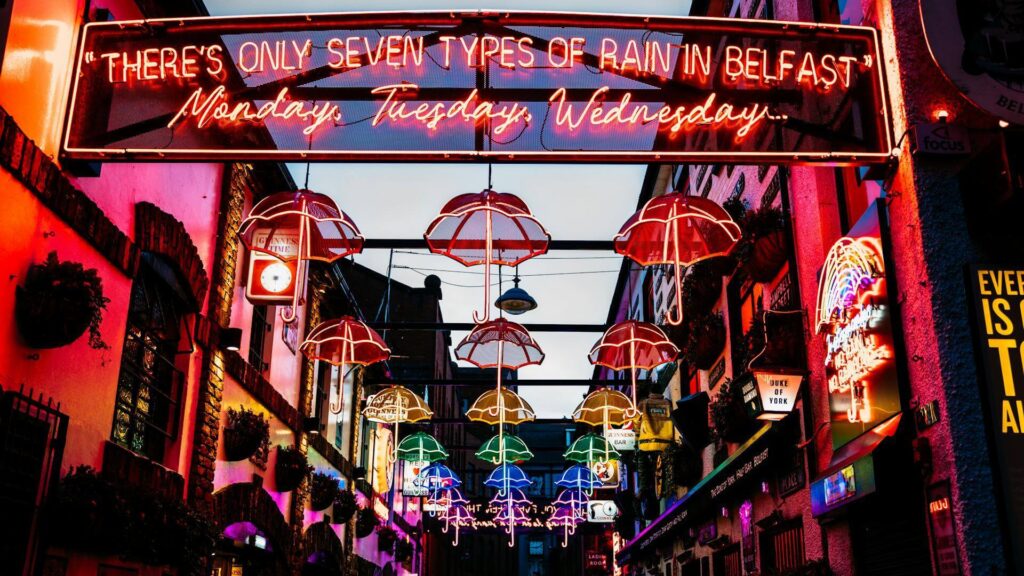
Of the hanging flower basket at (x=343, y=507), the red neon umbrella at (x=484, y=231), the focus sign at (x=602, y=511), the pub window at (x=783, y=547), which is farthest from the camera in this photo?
the focus sign at (x=602, y=511)

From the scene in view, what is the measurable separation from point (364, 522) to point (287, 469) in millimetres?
7585

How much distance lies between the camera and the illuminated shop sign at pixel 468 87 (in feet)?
24.7

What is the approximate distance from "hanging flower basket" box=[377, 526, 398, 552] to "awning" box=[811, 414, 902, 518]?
688 inches

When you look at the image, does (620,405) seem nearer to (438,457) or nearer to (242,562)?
(438,457)

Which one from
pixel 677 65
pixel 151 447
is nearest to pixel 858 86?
pixel 677 65

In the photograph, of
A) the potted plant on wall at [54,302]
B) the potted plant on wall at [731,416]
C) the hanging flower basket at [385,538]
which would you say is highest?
the potted plant on wall at [731,416]

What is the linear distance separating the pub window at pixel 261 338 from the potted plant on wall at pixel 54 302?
6.47m

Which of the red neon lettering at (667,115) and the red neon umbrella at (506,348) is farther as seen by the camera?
the red neon umbrella at (506,348)

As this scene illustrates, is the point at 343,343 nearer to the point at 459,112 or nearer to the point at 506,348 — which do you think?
the point at 506,348

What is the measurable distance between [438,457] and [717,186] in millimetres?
9670

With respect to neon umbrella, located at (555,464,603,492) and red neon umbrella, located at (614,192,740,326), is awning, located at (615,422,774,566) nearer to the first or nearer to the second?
red neon umbrella, located at (614,192,740,326)

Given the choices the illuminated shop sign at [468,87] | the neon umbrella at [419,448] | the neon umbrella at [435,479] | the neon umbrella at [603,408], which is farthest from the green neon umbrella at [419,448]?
the illuminated shop sign at [468,87]

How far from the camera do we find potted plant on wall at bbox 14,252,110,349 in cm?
662

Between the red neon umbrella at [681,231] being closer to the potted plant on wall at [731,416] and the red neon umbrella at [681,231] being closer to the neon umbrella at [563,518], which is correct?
the potted plant on wall at [731,416]
